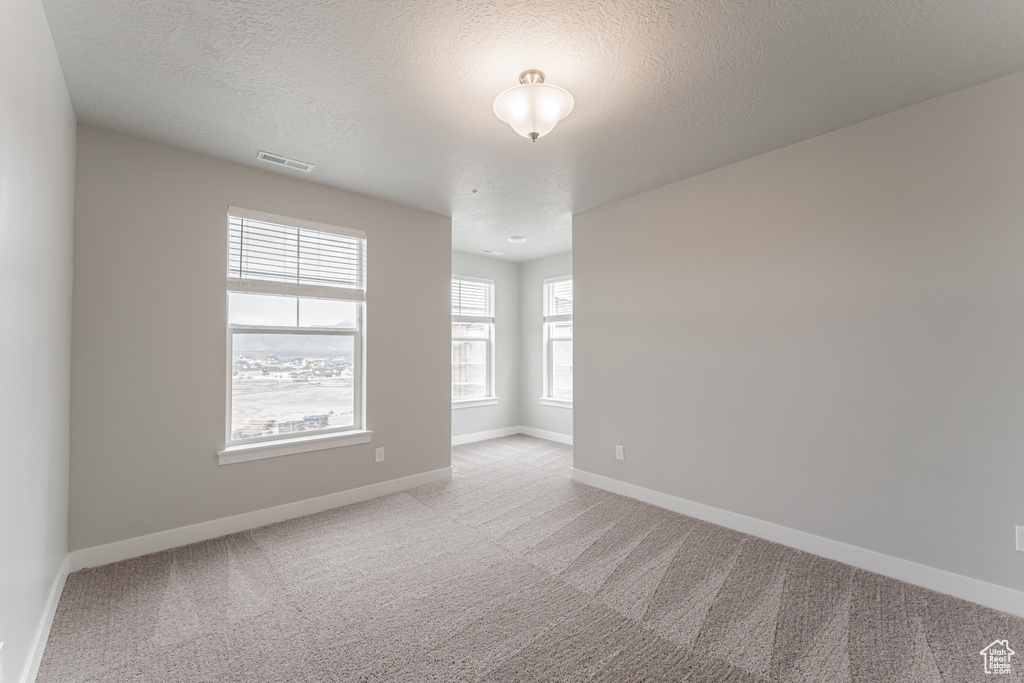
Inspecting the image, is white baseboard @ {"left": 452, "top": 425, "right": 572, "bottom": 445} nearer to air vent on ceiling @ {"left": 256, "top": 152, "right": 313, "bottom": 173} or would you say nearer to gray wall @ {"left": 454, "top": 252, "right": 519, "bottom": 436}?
gray wall @ {"left": 454, "top": 252, "right": 519, "bottom": 436}

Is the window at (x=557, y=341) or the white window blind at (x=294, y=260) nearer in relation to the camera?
the white window blind at (x=294, y=260)

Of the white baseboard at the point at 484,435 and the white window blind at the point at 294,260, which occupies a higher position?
the white window blind at the point at 294,260

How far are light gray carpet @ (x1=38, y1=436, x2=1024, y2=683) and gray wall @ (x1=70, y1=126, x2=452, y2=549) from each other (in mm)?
350

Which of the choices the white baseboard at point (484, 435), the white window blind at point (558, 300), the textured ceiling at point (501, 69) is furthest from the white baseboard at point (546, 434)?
the textured ceiling at point (501, 69)

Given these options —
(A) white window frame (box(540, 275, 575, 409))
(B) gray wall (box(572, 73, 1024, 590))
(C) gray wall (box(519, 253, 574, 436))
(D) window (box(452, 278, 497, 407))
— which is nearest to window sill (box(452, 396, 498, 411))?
(D) window (box(452, 278, 497, 407))

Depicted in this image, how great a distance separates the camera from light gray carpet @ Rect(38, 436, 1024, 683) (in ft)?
5.90

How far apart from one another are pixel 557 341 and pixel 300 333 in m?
3.55

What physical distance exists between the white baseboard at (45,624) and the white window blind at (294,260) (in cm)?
191

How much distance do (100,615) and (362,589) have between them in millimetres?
1236

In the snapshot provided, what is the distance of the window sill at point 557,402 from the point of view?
591 cm

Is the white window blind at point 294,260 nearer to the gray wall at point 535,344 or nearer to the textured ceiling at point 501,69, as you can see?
the textured ceiling at point 501,69

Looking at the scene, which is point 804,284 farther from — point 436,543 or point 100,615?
point 100,615

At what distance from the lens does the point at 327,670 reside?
1783mm

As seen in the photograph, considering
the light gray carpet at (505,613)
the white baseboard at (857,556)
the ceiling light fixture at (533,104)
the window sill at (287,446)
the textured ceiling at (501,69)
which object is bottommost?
the light gray carpet at (505,613)
